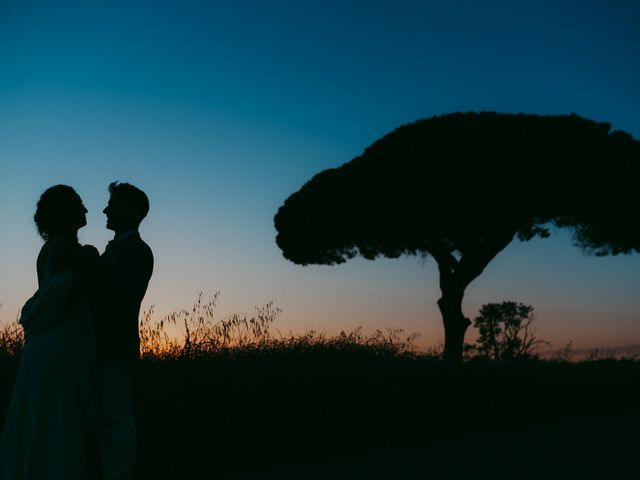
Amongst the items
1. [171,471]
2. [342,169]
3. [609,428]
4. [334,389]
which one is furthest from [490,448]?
[342,169]

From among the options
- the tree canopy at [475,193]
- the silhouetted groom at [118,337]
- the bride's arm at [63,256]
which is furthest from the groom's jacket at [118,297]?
the tree canopy at [475,193]

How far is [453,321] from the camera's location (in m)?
18.1

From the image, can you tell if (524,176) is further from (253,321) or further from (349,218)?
(253,321)

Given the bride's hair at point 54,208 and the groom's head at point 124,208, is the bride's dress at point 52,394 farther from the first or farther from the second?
the groom's head at point 124,208

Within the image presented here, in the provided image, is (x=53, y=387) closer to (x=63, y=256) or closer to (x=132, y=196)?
(x=63, y=256)

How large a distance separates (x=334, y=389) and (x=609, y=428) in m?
4.26

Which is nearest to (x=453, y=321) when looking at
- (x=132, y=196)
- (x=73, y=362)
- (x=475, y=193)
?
(x=475, y=193)

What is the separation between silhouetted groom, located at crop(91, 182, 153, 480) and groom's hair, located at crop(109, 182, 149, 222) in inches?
2.0

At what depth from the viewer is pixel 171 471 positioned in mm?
5652

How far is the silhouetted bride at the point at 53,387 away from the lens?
4137mm

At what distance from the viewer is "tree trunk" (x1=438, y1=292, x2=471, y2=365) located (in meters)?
18.0

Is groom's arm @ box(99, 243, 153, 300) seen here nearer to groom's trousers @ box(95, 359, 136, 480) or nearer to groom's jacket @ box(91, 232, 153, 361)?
groom's jacket @ box(91, 232, 153, 361)

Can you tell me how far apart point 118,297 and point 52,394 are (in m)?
0.74

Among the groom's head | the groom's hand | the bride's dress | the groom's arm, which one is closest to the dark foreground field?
the bride's dress
